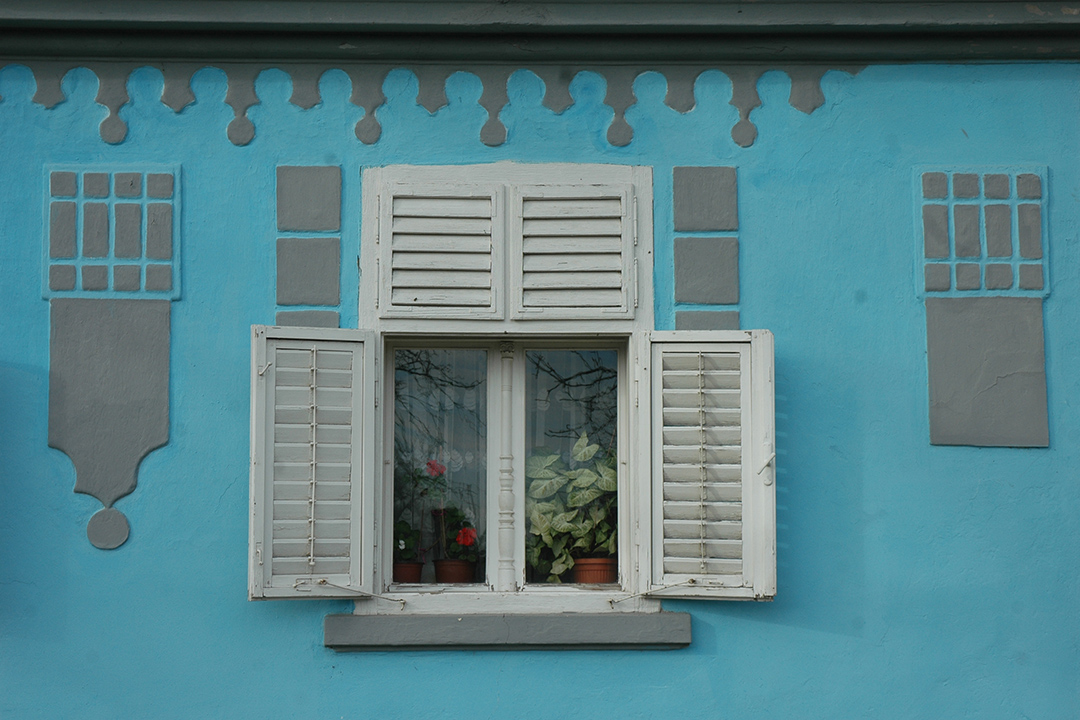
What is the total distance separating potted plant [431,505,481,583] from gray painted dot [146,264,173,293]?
4.72ft

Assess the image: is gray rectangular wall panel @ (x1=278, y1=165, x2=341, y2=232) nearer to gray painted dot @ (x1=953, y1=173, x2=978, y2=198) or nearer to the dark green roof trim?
the dark green roof trim

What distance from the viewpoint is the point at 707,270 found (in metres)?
4.71

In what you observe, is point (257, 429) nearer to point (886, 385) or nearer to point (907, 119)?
point (886, 385)

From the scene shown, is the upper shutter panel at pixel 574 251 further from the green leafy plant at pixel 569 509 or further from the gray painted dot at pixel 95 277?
the gray painted dot at pixel 95 277

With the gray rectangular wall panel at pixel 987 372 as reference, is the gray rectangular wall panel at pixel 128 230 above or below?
above

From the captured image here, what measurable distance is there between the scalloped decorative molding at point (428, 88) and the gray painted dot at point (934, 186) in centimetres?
55

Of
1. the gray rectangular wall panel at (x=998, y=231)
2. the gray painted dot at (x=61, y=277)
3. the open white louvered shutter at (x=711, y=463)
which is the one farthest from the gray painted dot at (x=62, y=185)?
the gray rectangular wall panel at (x=998, y=231)

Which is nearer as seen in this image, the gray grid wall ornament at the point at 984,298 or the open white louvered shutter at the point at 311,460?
the open white louvered shutter at the point at 311,460

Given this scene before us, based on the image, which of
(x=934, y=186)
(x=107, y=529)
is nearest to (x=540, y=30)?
(x=934, y=186)

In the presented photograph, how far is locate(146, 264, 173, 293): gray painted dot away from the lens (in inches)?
183

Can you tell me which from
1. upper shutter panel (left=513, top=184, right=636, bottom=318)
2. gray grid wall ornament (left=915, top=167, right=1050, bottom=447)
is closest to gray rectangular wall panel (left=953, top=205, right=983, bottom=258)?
gray grid wall ornament (left=915, top=167, right=1050, bottom=447)

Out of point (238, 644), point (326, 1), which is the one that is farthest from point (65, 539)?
point (326, 1)

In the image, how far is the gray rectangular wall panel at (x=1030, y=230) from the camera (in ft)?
15.5

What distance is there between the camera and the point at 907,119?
4828mm
